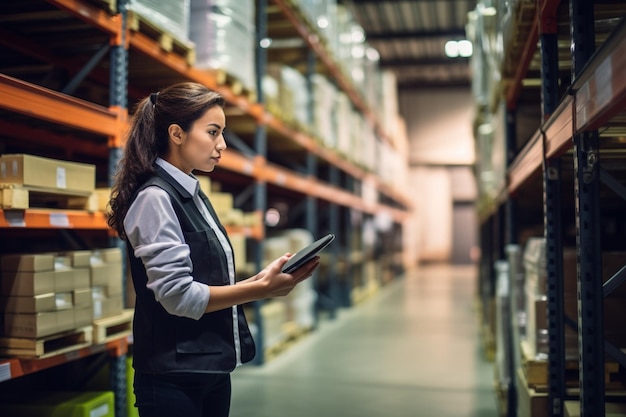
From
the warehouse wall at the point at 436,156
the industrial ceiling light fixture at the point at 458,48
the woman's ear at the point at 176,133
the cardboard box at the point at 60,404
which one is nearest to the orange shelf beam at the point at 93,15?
the woman's ear at the point at 176,133

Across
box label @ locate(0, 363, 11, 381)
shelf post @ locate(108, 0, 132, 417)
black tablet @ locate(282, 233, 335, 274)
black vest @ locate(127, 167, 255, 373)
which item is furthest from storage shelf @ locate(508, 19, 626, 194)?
box label @ locate(0, 363, 11, 381)

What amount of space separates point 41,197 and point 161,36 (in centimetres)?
152

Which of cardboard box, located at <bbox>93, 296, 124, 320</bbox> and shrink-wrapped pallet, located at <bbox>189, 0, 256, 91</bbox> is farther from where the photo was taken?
shrink-wrapped pallet, located at <bbox>189, 0, 256, 91</bbox>

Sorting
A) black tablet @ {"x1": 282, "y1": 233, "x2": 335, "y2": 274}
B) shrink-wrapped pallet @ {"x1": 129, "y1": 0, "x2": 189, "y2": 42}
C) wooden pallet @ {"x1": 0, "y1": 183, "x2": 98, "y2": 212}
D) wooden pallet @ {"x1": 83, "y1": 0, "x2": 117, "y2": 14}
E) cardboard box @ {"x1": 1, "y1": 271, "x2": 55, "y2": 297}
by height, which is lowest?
cardboard box @ {"x1": 1, "y1": 271, "x2": 55, "y2": 297}

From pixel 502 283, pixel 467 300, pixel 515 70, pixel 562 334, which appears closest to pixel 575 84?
pixel 562 334

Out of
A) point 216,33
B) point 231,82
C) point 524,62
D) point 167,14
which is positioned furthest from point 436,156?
point 524,62

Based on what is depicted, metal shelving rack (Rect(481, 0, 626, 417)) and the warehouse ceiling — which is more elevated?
the warehouse ceiling

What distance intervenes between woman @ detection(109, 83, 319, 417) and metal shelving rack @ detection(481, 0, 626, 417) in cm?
111

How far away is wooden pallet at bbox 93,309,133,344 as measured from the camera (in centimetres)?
362

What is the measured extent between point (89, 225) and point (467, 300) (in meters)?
10.3

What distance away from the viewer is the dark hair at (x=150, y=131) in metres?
2.07

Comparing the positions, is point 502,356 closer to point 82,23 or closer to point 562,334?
point 562,334

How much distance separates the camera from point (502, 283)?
184 inches

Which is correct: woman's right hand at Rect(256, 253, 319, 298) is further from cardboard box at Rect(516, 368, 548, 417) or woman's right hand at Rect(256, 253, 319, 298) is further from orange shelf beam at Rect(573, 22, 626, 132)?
cardboard box at Rect(516, 368, 548, 417)
